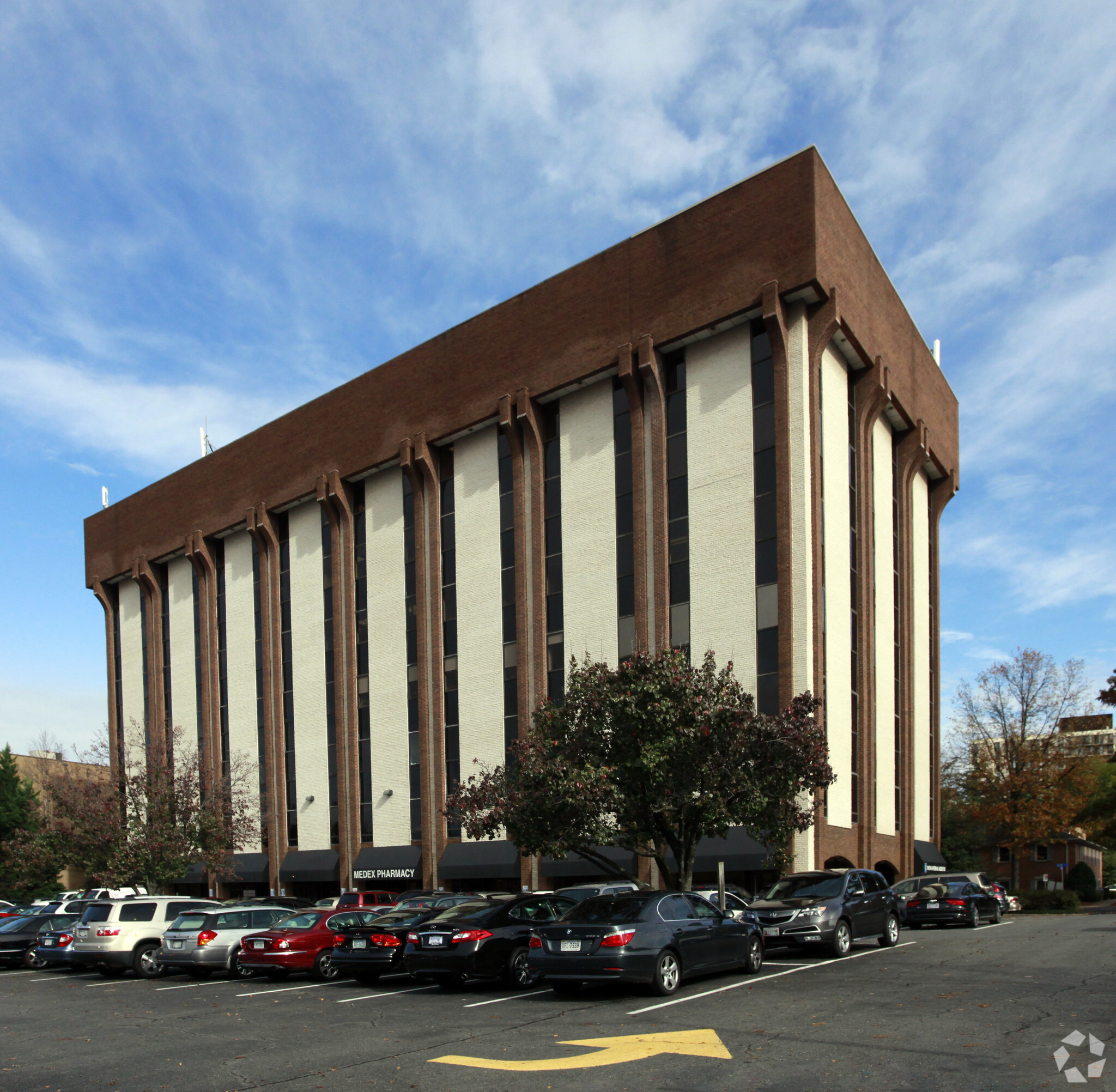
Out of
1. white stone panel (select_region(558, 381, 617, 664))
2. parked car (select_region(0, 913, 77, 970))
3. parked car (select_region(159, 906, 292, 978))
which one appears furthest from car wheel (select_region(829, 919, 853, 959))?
parked car (select_region(0, 913, 77, 970))

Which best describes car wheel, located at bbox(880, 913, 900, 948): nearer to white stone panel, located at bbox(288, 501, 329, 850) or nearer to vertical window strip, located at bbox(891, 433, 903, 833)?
vertical window strip, located at bbox(891, 433, 903, 833)

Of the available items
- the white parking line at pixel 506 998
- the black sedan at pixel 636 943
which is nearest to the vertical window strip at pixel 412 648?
the white parking line at pixel 506 998

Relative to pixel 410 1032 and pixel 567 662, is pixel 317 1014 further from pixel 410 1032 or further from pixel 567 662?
pixel 567 662

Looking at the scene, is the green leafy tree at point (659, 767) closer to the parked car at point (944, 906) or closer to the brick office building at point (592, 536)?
the parked car at point (944, 906)

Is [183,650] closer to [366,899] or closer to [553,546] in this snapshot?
[553,546]

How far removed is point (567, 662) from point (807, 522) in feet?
34.5

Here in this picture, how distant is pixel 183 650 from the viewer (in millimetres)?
60031

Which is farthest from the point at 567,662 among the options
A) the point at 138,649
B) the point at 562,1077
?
the point at 138,649

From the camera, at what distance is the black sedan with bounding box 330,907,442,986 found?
20.0 metres

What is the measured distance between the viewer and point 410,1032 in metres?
13.8

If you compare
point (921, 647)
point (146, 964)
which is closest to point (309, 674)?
point (921, 647)

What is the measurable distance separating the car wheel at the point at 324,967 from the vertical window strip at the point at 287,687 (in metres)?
30.9

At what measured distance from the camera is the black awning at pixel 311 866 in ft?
157

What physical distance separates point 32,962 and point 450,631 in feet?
66.6
